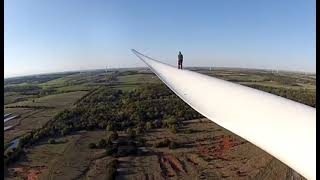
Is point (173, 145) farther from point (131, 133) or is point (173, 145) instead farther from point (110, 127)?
point (110, 127)

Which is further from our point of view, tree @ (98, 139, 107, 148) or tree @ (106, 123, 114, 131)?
tree @ (106, 123, 114, 131)

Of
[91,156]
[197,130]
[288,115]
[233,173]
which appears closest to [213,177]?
[233,173]

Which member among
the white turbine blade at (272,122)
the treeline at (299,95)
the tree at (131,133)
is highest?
the white turbine blade at (272,122)

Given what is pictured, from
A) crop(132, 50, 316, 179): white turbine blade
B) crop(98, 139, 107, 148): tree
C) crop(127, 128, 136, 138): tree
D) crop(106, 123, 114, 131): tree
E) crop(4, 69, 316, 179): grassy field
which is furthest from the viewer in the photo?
crop(106, 123, 114, 131): tree

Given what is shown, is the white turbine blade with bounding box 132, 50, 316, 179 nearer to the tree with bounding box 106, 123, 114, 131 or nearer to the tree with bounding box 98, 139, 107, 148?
the tree with bounding box 98, 139, 107, 148

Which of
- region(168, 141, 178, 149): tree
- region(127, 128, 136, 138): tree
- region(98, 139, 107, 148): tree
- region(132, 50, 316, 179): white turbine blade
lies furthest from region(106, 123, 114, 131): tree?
region(132, 50, 316, 179): white turbine blade

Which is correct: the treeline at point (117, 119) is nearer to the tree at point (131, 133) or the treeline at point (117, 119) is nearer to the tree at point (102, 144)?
the tree at point (131, 133)

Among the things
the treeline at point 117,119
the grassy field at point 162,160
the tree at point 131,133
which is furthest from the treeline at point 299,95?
the tree at point 131,133

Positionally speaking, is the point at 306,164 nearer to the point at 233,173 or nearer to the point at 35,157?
the point at 233,173

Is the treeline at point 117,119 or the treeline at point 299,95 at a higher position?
the treeline at point 299,95

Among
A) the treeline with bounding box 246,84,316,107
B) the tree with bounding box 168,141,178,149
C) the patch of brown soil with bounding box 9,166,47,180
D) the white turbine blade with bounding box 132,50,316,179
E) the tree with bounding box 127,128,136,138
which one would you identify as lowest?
the patch of brown soil with bounding box 9,166,47,180

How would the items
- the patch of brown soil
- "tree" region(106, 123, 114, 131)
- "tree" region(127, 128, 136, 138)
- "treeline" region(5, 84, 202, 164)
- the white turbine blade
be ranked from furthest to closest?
1. "tree" region(106, 123, 114, 131)
2. "treeline" region(5, 84, 202, 164)
3. "tree" region(127, 128, 136, 138)
4. the patch of brown soil
5. the white turbine blade
